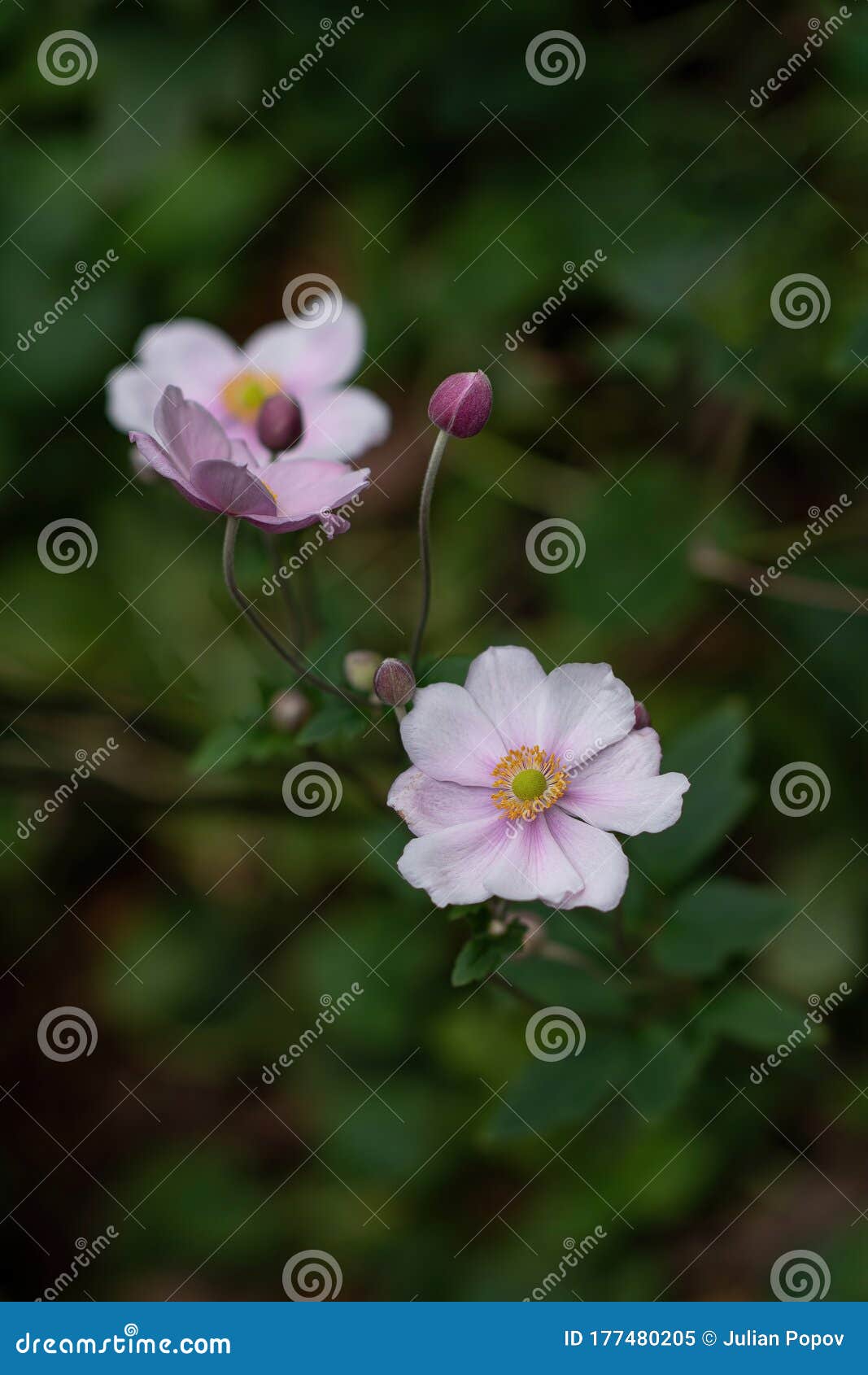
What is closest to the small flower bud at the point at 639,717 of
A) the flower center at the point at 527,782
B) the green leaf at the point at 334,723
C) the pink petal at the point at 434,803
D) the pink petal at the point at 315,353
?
the flower center at the point at 527,782

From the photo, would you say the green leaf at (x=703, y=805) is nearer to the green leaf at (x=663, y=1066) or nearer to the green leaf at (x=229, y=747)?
the green leaf at (x=663, y=1066)

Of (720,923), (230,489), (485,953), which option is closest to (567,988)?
(720,923)

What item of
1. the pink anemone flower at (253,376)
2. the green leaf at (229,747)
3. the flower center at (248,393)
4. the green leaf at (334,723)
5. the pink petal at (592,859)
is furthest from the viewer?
the flower center at (248,393)

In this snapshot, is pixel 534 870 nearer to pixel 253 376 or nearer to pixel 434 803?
pixel 434 803

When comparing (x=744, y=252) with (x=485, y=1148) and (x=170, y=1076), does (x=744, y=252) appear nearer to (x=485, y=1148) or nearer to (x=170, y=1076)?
(x=485, y=1148)

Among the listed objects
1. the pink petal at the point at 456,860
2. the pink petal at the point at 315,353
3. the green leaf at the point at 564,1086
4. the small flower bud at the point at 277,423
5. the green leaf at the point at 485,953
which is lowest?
the green leaf at the point at 564,1086
